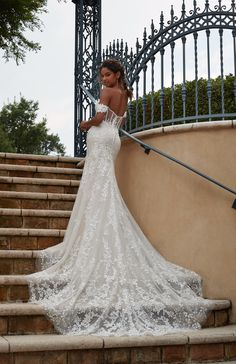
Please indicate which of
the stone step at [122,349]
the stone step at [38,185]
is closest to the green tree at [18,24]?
the stone step at [38,185]

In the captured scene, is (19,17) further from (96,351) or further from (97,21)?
(96,351)

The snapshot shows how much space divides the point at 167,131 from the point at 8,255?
199cm

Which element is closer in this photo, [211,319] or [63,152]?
[211,319]

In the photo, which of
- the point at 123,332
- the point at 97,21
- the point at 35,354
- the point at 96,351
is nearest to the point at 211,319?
the point at 123,332

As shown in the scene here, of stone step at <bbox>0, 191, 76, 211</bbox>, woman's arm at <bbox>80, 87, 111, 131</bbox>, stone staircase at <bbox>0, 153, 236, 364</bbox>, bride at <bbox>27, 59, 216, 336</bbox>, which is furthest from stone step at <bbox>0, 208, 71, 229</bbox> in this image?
woman's arm at <bbox>80, 87, 111, 131</bbox>

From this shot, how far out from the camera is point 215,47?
532 centimetres

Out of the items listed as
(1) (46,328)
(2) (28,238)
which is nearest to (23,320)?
(1) (46,328)

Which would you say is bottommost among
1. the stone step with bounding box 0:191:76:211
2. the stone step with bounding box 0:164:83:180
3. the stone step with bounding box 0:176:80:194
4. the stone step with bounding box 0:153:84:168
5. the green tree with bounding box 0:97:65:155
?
the stone step with bounding box 0:191:76:211

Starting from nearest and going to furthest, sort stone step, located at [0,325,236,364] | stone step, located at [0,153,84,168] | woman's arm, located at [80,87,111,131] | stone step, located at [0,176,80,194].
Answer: stone step, located at [0,325,236,364] → woman's arm, located at [80,87,111,131] → stone step, located at [0,176,80,194] → stone step, located at [0,153,84,168]

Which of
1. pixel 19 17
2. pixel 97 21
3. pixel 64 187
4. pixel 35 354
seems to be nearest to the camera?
pixel 35 354

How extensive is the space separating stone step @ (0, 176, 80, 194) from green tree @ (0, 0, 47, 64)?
942cm

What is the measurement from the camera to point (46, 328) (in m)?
3.83

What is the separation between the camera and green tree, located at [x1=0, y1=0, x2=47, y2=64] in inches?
571

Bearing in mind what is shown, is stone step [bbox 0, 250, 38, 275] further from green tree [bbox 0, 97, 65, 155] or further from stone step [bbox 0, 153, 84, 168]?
green tree [bbox 0, 97, 65, 155]
